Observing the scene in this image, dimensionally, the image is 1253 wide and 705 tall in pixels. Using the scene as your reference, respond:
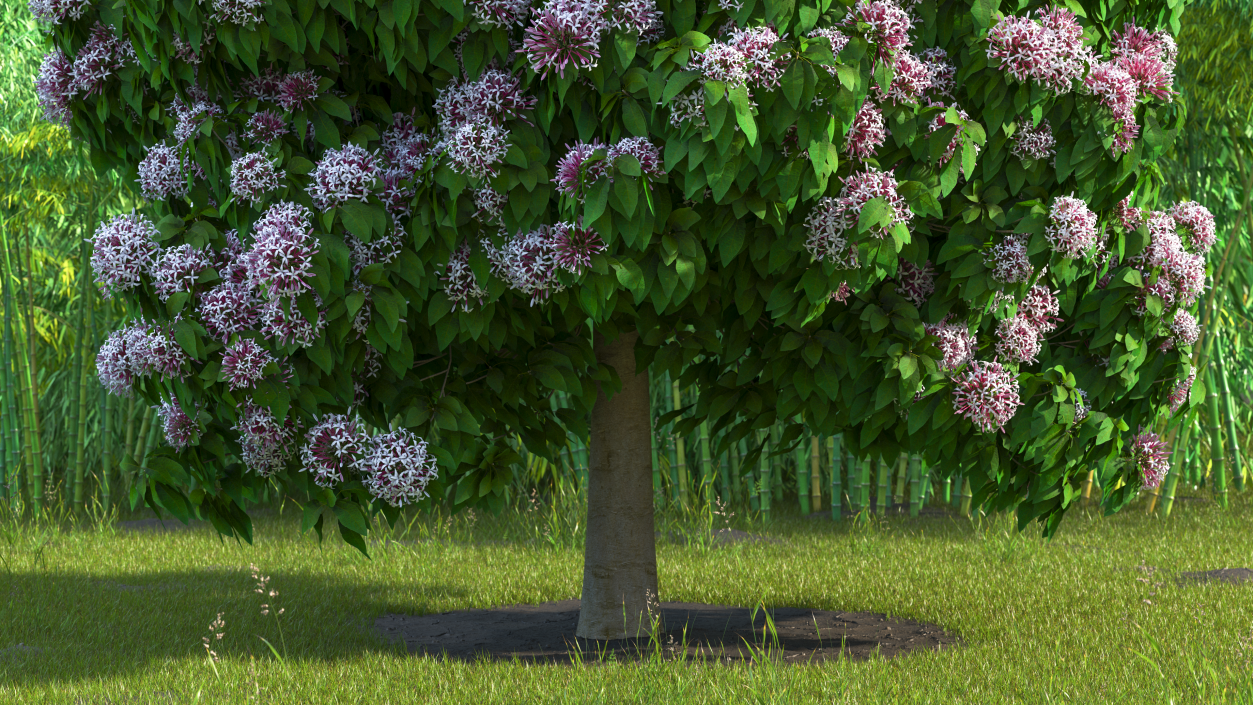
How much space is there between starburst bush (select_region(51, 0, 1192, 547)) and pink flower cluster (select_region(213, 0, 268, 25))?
0.01 meters

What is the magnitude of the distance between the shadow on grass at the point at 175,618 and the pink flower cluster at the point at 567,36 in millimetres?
3351

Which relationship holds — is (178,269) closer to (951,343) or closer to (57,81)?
(57,81)

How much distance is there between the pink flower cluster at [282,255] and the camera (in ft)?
12.2

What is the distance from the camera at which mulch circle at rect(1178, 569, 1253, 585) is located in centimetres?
723

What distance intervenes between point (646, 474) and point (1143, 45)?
9.81 feet

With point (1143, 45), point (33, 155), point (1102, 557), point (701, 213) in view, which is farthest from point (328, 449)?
point (33, 155)

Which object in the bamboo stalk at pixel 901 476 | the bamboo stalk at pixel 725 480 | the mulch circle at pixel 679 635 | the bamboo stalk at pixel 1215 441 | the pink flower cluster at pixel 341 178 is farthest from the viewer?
the bamboo stalk at pixel 901 476

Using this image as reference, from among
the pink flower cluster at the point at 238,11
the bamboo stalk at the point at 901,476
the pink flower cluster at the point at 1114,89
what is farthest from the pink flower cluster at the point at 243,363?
the bamboo stalk at the point at 901,476

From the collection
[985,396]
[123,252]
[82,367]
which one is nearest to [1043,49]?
[985,396]

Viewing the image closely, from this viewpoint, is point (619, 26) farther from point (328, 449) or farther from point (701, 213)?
point (328, 449)

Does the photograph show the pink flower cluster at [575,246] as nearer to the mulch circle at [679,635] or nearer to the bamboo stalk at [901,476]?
the mulch circle at [679,635]

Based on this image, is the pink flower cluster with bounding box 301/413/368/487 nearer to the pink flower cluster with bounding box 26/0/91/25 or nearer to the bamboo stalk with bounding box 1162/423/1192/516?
the pink flower cluster with bounding box 26/0/91/25

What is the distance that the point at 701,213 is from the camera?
3.93 meters

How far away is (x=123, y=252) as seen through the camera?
3.97m
